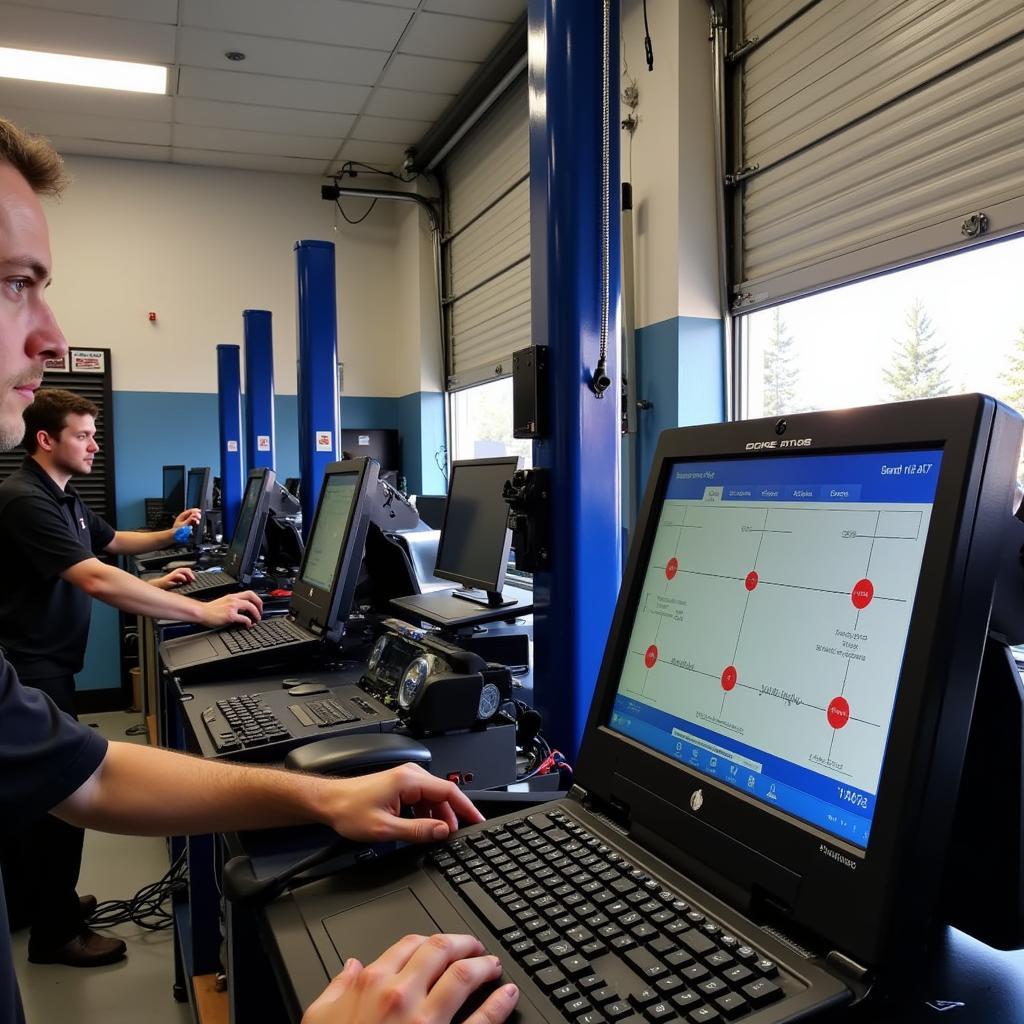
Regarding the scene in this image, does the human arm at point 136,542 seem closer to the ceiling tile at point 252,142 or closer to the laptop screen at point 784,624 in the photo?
the ceiling tile at point 252,142

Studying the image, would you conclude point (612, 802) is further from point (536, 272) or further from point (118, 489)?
point (118, 489)

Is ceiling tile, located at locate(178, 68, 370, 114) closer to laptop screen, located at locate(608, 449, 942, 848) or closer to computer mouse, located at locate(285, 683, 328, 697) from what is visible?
computer mouse, located at locate(285, 683, 328, 697)

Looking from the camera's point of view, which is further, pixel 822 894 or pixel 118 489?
pixel 118 489

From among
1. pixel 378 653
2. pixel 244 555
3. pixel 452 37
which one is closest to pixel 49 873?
pixel 244 555

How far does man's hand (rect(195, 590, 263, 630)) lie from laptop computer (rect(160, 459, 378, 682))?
0.14 ft

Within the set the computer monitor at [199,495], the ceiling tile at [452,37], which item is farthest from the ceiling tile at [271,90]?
the computer monitor at [199,495]

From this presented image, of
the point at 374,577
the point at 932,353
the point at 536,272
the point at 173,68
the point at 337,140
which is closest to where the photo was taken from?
the point at 536,272

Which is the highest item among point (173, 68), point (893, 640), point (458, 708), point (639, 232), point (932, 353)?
point (173, 68)

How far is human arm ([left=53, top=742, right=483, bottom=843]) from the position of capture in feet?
2.72

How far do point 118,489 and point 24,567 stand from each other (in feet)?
12.6

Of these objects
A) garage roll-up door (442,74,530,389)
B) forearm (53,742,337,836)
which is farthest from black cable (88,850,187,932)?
garage roll-up door (442,74,530,389)

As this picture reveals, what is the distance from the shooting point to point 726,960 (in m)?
0.56

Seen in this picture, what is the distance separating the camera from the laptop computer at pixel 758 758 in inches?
21.6

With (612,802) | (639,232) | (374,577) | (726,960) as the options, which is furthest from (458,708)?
(639,232)
